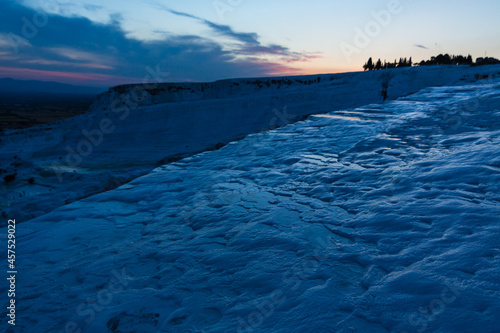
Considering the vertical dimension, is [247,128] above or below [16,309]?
above

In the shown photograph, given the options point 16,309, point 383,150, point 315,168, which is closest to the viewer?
point 16,309

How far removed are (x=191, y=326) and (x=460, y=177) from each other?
A: 330cm

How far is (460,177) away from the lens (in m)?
3.38

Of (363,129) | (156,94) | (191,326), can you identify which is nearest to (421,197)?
(191,326)

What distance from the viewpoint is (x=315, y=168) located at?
4.75 m

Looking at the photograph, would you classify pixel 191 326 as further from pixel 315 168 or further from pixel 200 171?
pixel 200 171

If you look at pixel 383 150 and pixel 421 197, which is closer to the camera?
pixel 421 197

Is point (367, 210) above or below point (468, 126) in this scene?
below

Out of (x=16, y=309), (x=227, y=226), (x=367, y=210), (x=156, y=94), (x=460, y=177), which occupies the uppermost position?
(x=156, y=94)

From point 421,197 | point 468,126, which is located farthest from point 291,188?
point 468,126

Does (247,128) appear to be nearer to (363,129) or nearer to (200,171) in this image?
(363,129)

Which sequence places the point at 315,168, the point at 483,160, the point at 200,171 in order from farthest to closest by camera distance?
the point at 200,171 < the point at 315,168 < the point at 483,160

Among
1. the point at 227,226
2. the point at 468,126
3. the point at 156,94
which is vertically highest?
the point at 156,94

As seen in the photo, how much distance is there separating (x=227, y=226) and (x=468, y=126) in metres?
5.44
